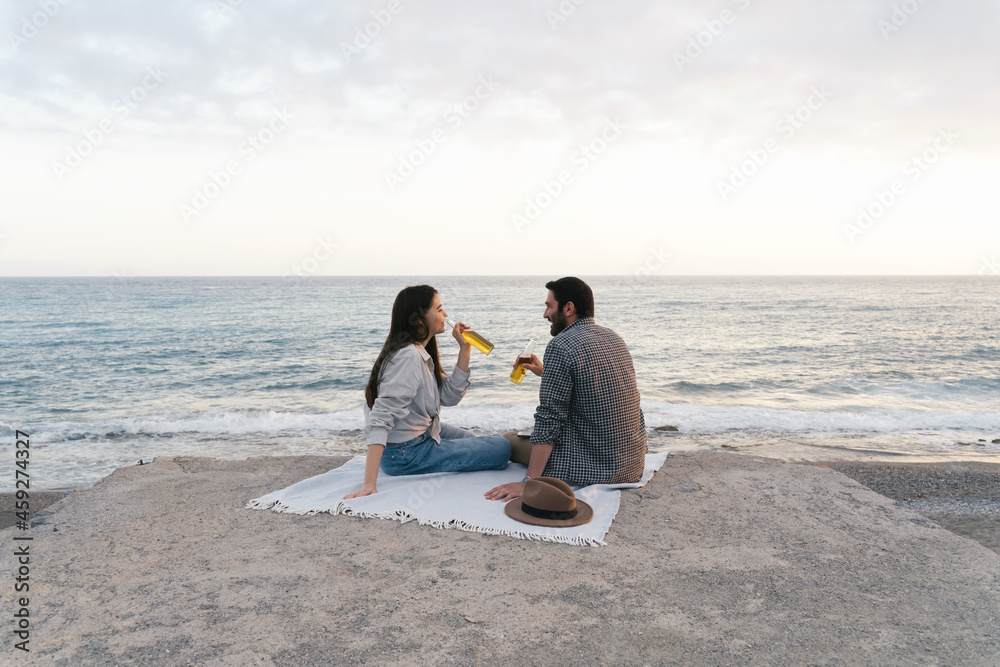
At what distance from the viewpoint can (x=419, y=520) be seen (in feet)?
12.1

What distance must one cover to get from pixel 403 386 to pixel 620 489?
1.79m

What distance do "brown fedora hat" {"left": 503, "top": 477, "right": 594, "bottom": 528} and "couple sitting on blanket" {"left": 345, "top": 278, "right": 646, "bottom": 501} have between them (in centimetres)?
28

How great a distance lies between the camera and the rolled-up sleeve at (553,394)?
3.91m

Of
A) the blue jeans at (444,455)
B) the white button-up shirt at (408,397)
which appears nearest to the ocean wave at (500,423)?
the blue jeans at (444,455)

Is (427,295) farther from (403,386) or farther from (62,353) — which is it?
(62,353)

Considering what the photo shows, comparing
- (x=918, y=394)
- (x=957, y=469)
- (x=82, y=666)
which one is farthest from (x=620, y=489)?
(x=918, y=394)

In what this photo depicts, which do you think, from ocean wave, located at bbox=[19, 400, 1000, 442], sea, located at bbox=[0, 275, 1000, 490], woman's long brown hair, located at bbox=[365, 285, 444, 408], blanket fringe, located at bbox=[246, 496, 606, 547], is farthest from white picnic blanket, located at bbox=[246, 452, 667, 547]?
ocean wave, located at bbox=[19, 400, 1000, 442]

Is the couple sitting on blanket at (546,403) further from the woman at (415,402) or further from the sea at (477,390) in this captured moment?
the sea at (477,390)

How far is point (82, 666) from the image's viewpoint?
7.52 feet

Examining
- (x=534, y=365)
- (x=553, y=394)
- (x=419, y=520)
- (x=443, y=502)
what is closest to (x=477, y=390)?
(x=534, y=365)

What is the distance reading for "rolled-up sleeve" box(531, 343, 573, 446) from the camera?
391cm

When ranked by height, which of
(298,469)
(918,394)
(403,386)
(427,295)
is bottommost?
(918,394)

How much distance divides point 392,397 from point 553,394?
1.15 metres

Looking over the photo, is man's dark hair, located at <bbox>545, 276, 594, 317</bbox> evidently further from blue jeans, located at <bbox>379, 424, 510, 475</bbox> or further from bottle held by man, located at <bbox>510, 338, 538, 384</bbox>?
blue jeans, located at <bbox>379, 424, 510, 475</bbox>
